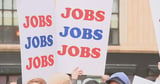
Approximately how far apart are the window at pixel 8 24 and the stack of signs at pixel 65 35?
10548 mm

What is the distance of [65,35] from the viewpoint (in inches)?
282

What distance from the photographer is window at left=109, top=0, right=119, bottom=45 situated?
712 inches

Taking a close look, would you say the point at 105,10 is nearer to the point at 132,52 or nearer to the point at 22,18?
the point at 22,18

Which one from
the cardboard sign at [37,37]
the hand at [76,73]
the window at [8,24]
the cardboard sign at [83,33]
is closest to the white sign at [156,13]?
the cardboard sign at [83,33]

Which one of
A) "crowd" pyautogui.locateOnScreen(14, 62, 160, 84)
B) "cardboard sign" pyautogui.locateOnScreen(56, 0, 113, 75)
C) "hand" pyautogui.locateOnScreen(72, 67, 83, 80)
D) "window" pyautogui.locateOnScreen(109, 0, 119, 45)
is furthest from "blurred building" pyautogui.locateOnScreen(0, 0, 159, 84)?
"crowd" pyautogui.locateOnScreen(14, 62, 160, 84)

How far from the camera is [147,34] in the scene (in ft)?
58.9

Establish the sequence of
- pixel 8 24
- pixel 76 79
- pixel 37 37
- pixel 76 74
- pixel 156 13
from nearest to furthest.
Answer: pixel 156 13 → pixel 76 79 → pixel 76 74 → pixel 37 37 → pixel 8 24

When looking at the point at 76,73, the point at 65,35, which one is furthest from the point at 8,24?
the point at 76,73

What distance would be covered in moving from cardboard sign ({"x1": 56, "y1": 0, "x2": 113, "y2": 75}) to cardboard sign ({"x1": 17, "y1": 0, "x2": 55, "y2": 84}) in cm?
12

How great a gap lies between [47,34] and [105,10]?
82 centimetres

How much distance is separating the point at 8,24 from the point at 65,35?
10725 mm

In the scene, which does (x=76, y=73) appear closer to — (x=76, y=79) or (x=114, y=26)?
(x=76, y=79)

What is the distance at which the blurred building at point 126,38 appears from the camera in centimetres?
1764

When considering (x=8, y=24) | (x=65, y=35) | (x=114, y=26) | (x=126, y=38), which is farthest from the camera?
(x=114, y=26)
